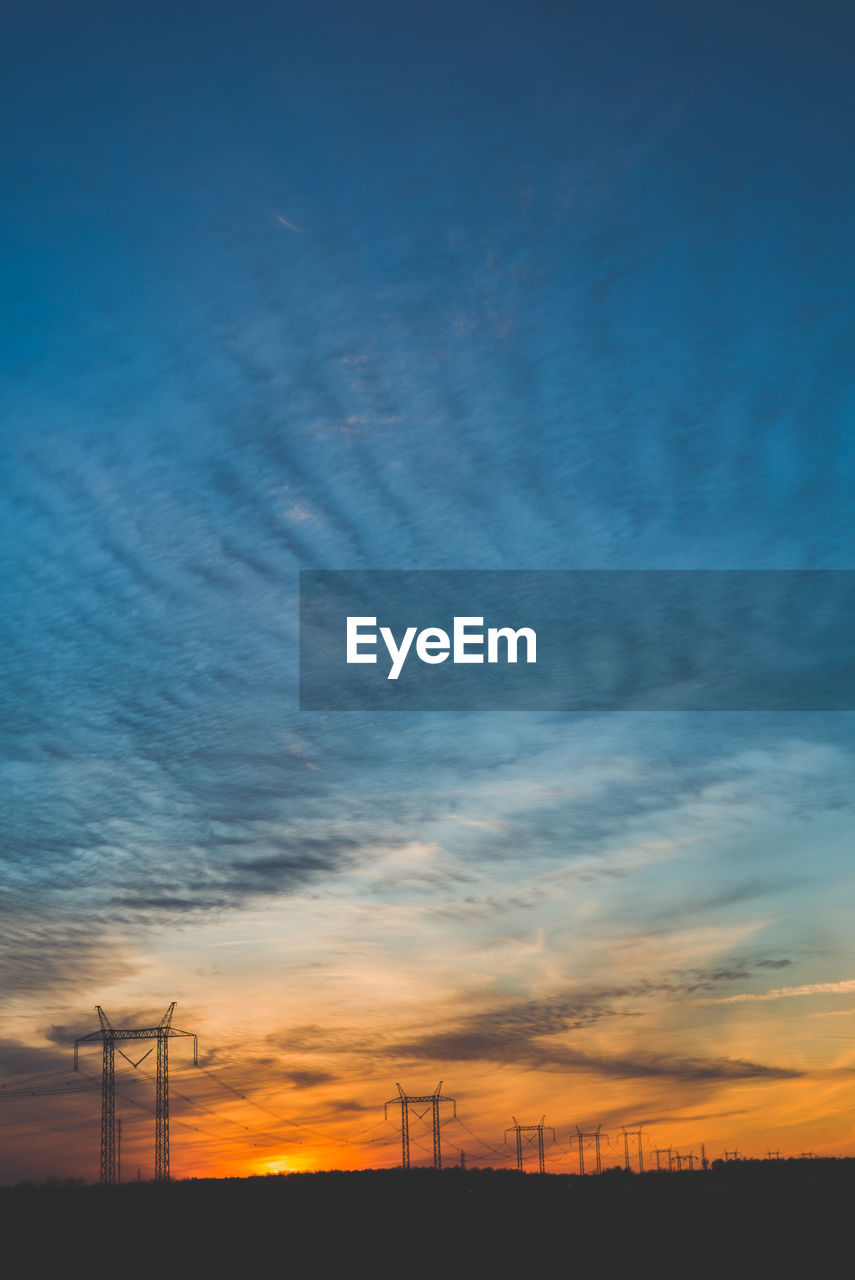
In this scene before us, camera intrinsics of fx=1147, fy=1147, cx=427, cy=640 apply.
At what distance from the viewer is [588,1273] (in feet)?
195

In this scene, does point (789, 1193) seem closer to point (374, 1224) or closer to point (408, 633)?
point (374, 1224)

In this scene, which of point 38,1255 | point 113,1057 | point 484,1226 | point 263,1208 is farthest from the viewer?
point 113,1057

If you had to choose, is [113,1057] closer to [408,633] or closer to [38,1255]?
[38,1255]

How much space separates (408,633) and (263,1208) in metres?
95.8

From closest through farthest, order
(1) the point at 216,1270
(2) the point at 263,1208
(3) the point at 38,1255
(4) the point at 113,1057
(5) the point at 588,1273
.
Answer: (5) the point at 588,1273
(1) the point at 216,1270
(3) the point at 38,1255
(2) the point at 263,1208
(4) the point at 113,1057

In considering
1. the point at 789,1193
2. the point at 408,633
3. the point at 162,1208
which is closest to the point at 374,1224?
the point at 162,1208

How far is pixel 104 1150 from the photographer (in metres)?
140

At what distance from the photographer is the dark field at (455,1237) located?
6469 centimetres

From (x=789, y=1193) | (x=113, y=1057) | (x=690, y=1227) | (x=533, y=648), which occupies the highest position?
(x=533, y=648)

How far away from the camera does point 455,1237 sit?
285 feet

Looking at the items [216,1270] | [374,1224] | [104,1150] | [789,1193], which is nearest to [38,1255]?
[216,1270]

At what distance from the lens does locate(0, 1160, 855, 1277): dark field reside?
64.7 meters

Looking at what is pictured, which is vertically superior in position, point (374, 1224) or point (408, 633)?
point (408, 633)

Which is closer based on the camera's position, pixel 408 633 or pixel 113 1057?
pixel 408 633
